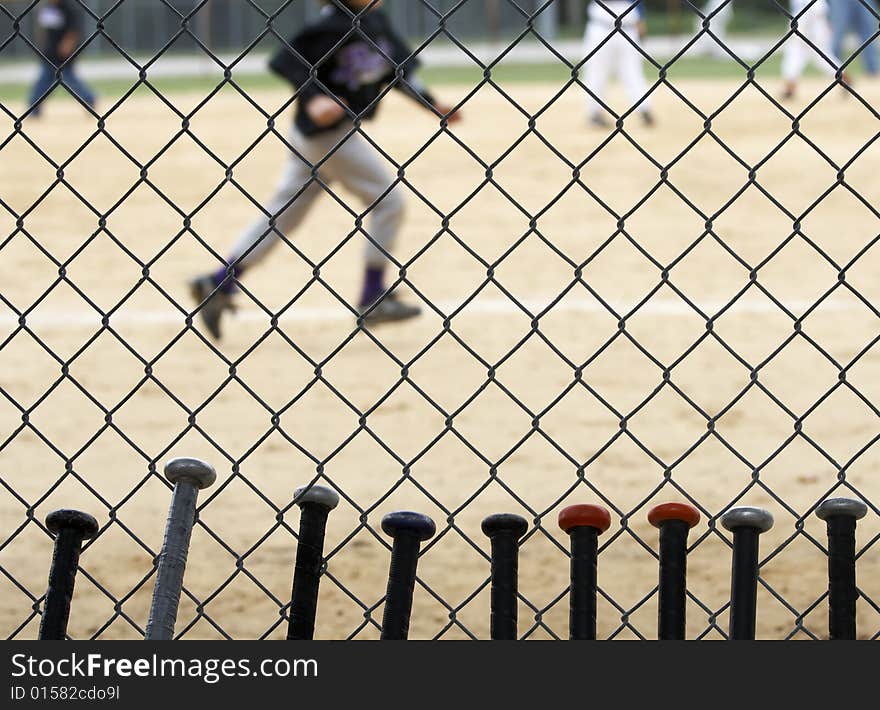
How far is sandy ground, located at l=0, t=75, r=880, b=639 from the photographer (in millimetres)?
3227

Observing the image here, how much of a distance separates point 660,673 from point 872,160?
938cm

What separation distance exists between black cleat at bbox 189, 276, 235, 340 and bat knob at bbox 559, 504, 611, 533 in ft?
12.6

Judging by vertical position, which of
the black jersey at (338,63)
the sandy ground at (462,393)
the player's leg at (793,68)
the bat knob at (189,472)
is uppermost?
the player's leg at (793,68)

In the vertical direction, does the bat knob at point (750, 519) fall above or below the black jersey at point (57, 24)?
below

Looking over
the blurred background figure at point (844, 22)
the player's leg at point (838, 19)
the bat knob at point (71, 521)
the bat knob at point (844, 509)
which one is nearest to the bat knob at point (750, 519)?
the bat knob at point (844, 509)

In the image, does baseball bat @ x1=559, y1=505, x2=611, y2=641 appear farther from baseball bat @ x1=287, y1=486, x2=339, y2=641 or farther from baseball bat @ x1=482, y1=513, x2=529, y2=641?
baseball bat @ x1=287, y1=486, x2=339, y2=641

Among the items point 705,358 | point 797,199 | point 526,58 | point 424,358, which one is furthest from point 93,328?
point 526,58

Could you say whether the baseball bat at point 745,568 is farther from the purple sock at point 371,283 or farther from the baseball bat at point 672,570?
the purple sock at point 371,283

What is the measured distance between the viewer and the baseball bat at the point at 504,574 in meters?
2.45

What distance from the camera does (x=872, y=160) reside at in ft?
35.6

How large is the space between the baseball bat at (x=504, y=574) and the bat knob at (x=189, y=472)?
0.50m

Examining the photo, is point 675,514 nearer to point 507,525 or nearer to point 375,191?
point 507,525

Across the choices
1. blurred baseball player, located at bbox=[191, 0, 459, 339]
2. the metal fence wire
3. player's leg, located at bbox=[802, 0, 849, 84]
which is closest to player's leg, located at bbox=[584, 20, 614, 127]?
the metal fence wire

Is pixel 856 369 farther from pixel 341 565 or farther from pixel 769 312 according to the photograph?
pixel 341 565
